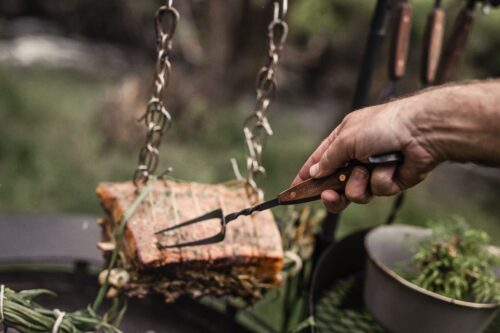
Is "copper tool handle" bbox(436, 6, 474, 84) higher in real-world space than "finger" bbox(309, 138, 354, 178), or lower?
higher

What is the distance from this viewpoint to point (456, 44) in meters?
1.92

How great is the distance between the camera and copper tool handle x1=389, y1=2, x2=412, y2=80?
174 cm

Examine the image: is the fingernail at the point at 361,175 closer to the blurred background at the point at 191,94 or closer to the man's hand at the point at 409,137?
the man's hand at the point at 409,137

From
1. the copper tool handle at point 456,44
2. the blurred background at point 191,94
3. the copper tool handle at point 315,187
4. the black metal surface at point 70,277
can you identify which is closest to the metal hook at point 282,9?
the copper tool handle at point 315,187

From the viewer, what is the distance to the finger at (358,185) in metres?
1.02

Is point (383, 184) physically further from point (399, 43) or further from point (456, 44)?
A: point (456, 44)

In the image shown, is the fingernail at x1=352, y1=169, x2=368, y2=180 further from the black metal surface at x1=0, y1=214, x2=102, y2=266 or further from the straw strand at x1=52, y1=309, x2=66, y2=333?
the black metal surface at x1=0, y1=214, x2=102, y2=266

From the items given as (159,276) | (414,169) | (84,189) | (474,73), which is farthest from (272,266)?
(474,73)

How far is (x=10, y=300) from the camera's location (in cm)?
118

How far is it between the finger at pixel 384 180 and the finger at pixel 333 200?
0.27 feet

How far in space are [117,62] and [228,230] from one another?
5814mm

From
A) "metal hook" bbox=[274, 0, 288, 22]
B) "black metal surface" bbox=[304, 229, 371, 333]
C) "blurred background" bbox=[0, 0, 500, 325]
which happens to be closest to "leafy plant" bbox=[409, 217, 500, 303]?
"black metal surface" bbox=[304, 229, 371, 333]

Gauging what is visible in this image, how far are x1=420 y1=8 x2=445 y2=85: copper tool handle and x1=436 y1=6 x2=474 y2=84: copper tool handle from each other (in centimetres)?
8

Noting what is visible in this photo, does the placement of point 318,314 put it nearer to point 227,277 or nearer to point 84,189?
point 227,277
